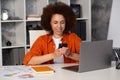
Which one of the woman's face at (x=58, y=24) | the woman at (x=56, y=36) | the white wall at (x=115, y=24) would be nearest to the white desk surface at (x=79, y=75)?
the woman at (x=56, y=36)

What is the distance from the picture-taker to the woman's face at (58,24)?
93.8 inches

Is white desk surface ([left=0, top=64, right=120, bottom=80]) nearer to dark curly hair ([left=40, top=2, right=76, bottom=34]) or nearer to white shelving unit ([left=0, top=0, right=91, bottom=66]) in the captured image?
dark curly hair ([left=40, top=2, right=76, bottom=34])

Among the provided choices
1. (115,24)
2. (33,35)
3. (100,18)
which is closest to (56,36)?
(33,35)

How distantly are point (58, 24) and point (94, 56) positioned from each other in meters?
0.64

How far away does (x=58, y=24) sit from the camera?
94.0 inches

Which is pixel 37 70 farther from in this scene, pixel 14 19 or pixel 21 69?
pixel 14 19

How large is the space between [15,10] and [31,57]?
1.53 meters

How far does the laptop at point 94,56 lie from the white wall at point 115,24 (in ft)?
4.61

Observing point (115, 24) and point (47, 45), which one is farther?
point (115, 24)

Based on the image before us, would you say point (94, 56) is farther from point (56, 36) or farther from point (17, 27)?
point (17, 27)

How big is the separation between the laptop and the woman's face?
51 centimetres

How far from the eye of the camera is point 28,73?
5.98 ft

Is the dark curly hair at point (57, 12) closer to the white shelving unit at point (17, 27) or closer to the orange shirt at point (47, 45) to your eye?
the orange shirt at point (47, 45)

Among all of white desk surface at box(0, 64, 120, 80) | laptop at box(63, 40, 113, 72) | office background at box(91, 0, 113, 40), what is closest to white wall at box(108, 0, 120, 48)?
office background at box(91, 0, 113, 40)
